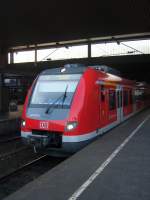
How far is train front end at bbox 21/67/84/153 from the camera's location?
10.2 metres

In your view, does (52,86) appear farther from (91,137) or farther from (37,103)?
(91,137)

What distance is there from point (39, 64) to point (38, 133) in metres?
38.1

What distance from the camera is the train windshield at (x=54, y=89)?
10938 millimetres

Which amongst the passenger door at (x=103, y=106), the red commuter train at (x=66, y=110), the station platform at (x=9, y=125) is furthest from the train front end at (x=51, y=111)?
the station platform at (x=9, y=125)

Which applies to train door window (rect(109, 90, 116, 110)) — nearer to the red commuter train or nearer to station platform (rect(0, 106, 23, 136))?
the red commuter train

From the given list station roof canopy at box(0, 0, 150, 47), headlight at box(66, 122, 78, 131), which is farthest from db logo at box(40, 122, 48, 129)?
station roof canopy at box(0, 0, 150, 47)

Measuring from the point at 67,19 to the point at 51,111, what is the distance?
17.3m

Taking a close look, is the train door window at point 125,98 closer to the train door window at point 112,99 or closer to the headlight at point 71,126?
the train door window at point 112,99

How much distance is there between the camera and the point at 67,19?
26.9 metres

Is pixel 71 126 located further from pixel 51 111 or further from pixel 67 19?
pixel 67 19

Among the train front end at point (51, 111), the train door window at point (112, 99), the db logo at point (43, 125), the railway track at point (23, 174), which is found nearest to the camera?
the railway track at point (23, 174)

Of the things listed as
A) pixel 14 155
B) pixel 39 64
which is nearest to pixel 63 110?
pixel 14 155

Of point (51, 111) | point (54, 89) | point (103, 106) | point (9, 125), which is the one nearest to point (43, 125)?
point (51, 111)

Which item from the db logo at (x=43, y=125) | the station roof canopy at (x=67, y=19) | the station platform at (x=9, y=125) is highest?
the station roof canopy at (x=67, y=19)
